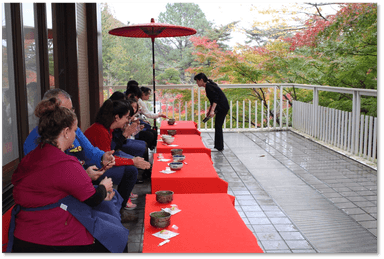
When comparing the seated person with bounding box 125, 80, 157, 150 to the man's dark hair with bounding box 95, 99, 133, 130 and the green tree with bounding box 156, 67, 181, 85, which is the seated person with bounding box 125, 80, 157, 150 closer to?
the man's dark hair with bounding box 95, 99, 133, 130

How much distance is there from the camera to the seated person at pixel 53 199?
1873mm

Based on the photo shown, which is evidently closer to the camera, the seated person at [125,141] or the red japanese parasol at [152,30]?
the seated person at [125,141]

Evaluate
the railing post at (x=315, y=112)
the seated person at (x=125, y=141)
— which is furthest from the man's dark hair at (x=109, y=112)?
the railing post at (x=315, y=112)

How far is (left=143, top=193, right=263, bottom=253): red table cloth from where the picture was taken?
1815 millimetres

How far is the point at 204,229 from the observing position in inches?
79.1

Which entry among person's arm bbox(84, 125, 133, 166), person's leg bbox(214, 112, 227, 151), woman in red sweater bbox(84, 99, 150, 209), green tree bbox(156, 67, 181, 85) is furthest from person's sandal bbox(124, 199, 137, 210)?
green tree bbox(156, 67, 181, 85)

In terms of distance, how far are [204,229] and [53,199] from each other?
0.81 m

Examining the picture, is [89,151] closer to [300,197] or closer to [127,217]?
[127,217]

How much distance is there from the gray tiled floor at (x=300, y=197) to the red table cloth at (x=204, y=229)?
0.75 metres

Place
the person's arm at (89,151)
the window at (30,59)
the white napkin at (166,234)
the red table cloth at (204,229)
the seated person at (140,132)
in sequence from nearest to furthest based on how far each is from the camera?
the red table cloth at (204,229)
the white napkin at (166,234)
the person's arm at (89,151)
the window at (30,59)
the seated person at (140,132)

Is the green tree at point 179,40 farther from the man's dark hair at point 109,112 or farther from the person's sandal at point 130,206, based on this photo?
the person's sandal at point 130,206

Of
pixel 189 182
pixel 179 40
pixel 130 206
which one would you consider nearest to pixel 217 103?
pixel 130 206

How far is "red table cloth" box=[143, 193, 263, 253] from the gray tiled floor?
752 millimetres

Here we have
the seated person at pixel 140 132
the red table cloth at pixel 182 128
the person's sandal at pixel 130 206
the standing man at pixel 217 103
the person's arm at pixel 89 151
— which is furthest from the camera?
the standing man at pixel 217 103
